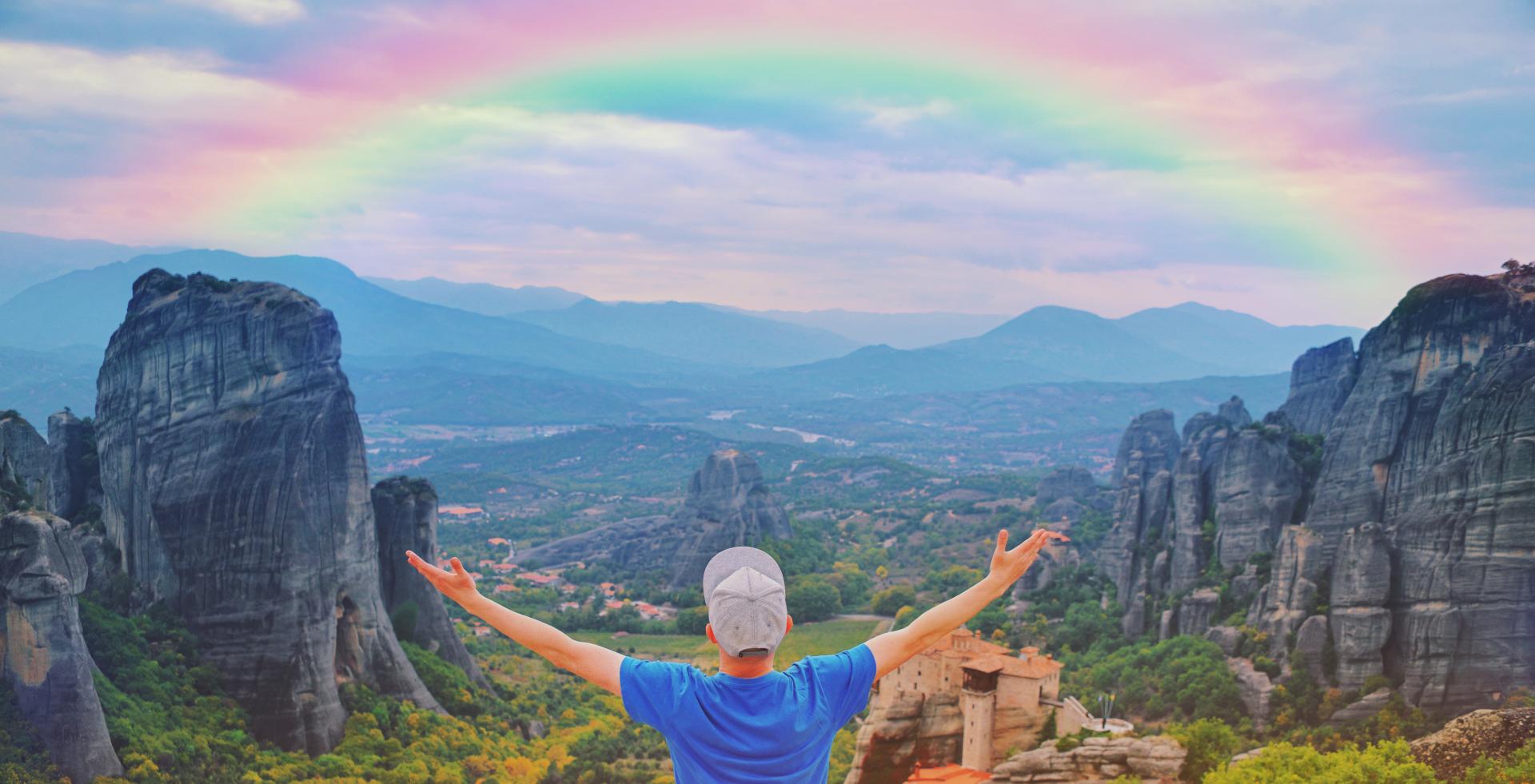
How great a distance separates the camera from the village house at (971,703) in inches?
1090

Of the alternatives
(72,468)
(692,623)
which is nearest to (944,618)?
(72,468)

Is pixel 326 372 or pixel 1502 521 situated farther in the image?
pixel 326 372

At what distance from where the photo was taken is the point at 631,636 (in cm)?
5728

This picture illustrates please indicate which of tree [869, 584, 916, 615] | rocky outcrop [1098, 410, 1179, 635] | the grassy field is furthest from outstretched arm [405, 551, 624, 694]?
tree [869, 584, 916, 615]

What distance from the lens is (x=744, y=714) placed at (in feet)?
13.3

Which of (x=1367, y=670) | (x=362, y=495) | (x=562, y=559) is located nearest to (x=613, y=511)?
(x=562, y=559)

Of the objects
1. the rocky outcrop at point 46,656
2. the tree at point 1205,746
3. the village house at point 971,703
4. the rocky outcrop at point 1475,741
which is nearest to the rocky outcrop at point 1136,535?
the tree at point 1205,746

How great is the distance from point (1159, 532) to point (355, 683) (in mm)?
31059

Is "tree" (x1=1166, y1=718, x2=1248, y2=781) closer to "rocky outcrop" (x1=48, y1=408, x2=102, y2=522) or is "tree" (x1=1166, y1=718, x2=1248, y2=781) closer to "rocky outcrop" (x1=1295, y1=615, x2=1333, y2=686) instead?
"rocky outcrop" (x1=1295, y1=615, x2=1333, y2=686)

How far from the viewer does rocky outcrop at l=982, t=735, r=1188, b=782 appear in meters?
23.7

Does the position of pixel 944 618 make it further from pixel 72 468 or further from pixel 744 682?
Answer: pixel 72 468

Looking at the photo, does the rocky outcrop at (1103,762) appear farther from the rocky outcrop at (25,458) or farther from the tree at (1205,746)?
the rocky outcrop at (25,458)

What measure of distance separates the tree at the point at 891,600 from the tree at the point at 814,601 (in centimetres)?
196

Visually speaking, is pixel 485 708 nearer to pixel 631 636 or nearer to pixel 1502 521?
pixel 631 636
